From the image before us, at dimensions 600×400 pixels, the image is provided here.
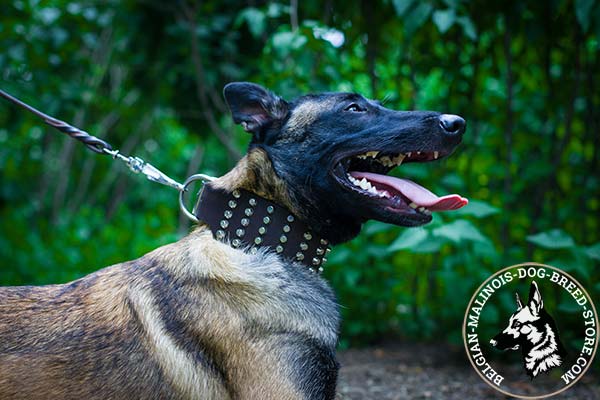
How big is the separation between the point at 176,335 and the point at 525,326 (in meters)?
2.14

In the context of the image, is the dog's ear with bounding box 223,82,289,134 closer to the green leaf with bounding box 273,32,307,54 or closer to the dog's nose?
the dog's nose

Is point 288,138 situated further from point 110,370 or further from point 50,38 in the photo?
point 50,38

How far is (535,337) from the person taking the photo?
144 inches

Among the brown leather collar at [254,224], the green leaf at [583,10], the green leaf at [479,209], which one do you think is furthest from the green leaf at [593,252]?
the brown leather collar at [254,224]

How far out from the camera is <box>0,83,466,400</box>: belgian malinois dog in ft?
7.36

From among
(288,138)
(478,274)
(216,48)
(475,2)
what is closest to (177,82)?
(216,48)

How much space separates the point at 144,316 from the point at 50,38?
14.6 feet

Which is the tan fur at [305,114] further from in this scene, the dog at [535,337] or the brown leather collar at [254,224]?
the dog at [535,337]

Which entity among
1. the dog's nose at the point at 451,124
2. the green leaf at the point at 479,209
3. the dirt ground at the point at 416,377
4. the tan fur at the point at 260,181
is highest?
the dog's nose at the point at 451,124

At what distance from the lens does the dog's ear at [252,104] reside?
2.66m

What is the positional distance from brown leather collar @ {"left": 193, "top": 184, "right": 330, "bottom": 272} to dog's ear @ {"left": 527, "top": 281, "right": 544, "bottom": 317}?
1781 millimetres

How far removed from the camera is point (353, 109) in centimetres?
269

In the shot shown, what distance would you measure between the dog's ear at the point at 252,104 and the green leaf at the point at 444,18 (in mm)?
1496

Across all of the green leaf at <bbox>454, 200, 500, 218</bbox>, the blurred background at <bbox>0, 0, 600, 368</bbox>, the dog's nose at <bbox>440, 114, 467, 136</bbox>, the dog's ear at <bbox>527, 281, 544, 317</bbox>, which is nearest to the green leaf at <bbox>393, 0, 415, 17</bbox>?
the blurred background at <bbox>0, 0, 600, 368</bbox>
